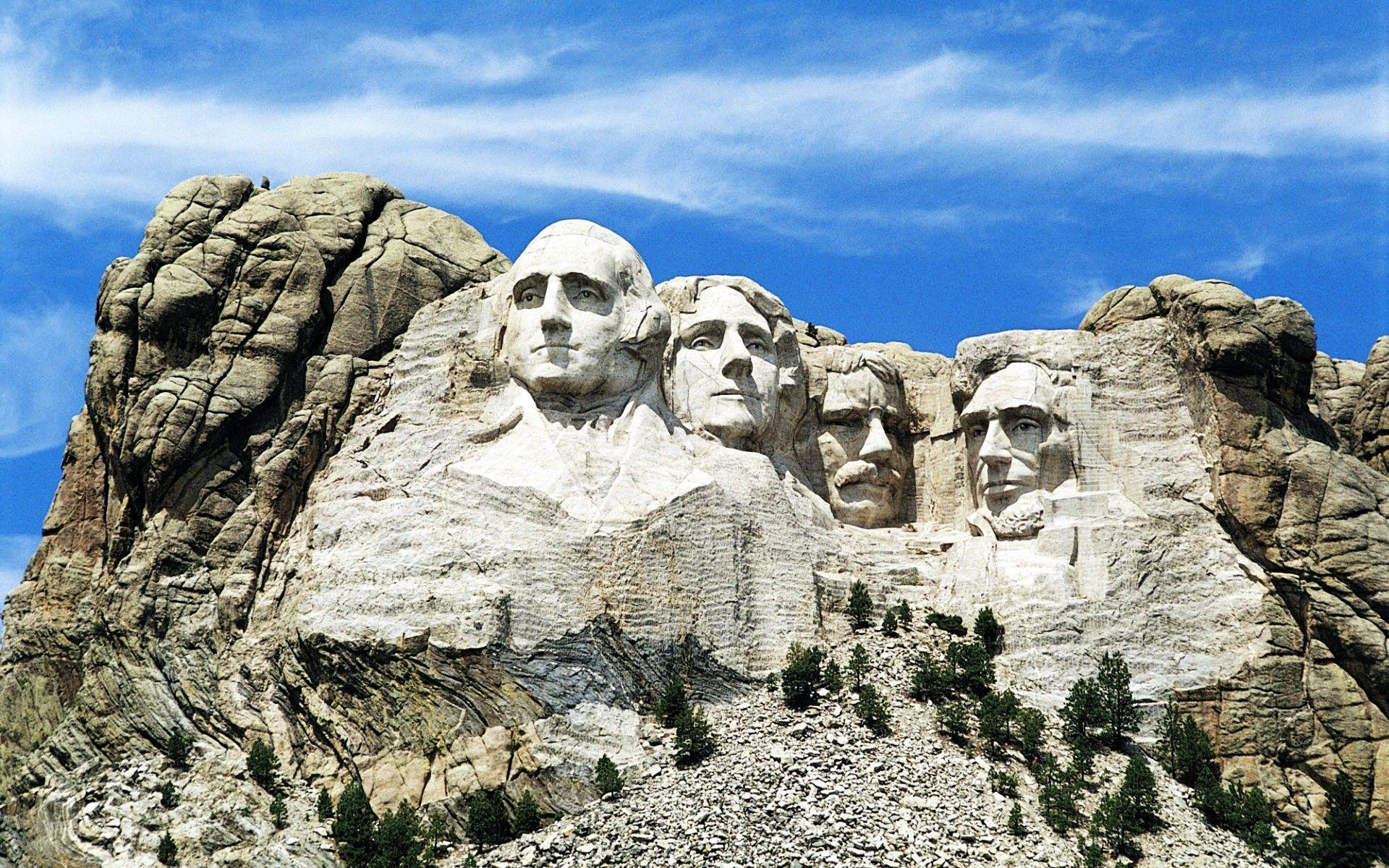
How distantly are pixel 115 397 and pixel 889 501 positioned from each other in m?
10.9

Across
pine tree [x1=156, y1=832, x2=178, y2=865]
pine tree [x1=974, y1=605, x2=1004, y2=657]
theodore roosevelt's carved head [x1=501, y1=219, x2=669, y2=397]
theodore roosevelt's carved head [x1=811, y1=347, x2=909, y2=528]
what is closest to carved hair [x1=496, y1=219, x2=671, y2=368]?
theodore roosevelt's carved head [x1=501, y1=219, x2=669, y2=397]

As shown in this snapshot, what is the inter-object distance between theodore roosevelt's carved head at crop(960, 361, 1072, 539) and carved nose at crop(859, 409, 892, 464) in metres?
1.43

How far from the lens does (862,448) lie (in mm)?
40031

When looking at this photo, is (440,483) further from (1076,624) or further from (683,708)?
(1076,624)

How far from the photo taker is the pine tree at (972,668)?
36469 millimetres

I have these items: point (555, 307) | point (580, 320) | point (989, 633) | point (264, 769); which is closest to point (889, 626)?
point (989, 633)

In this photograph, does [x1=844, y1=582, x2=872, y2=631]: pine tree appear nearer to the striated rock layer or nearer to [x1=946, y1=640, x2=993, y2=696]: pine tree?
the striated rock layer

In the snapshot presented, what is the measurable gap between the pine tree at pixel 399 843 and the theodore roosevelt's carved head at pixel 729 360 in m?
7.45

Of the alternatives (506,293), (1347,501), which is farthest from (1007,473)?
(506,293)

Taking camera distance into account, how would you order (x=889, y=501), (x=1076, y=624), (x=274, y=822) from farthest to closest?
(x=889, y=501)
(x=1076, y=624)
(x=274, y=822)

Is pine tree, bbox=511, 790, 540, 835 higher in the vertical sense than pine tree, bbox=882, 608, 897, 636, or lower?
lower

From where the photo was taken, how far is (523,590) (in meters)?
35.0

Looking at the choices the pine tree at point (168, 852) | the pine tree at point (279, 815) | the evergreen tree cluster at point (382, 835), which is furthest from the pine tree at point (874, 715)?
the pine tree at point (168, 852)

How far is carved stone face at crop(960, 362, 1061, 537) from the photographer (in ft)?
127
